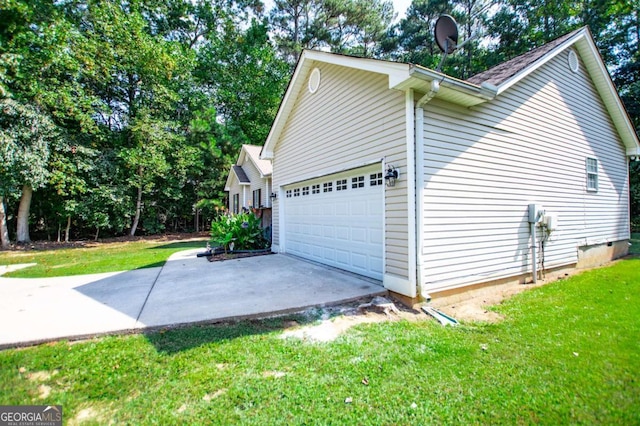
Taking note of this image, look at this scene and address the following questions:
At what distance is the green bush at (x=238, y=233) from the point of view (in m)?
9.27

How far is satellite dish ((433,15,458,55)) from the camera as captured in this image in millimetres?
5285

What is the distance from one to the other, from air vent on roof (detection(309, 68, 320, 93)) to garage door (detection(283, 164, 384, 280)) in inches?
93.5

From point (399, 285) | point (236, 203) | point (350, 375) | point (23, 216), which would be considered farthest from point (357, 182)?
point (23, 216)

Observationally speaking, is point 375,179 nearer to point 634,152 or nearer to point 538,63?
point 538,63

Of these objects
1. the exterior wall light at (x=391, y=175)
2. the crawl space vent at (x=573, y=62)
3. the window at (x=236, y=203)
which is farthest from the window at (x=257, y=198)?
the crawl space vent at (x=573, y=62)

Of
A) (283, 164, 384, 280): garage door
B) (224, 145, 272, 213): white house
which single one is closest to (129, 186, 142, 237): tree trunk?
(224, 145, 272, 213): white house

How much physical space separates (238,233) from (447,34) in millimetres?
7593

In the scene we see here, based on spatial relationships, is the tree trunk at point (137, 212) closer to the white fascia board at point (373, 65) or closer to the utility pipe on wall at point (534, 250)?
the white fascia board at point (373, 65)

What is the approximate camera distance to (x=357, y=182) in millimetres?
5965

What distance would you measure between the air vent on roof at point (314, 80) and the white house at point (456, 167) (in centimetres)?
5

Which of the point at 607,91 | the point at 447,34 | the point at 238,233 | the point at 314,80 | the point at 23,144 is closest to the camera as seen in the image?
the point at 447,34

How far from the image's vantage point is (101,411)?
7.23ft

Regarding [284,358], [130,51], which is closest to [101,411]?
[284,358]

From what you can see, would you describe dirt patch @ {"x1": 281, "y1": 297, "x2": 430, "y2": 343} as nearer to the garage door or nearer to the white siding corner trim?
the white siding corner trim
